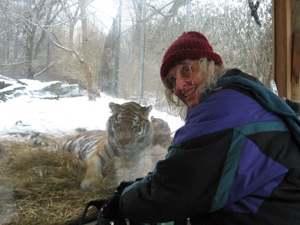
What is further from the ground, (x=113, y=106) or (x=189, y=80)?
(x=189, y=80)

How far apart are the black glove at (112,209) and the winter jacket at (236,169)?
276mm

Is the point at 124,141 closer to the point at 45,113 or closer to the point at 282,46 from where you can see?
the point at 45,113

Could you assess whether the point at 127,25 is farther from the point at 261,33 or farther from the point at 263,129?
the point at 261,33

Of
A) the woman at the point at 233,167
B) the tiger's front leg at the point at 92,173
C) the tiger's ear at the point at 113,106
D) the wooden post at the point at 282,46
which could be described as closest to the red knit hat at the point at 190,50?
the woman at the point at 233,167

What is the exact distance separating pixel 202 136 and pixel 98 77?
3.34 feet

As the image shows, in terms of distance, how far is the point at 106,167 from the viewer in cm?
146

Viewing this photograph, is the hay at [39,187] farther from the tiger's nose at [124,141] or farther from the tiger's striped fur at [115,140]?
the tiger's nose at [124,141]

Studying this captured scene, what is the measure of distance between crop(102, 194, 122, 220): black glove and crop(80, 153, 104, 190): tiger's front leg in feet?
1.33

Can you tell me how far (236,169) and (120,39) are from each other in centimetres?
132

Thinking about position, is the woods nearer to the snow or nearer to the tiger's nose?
the snow

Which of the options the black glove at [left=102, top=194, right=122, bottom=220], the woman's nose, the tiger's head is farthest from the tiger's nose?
the woman's nose

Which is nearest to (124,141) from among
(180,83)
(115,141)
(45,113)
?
(115,141)

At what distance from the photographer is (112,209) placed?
3.14ft

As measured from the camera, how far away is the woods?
1182 millimetres
